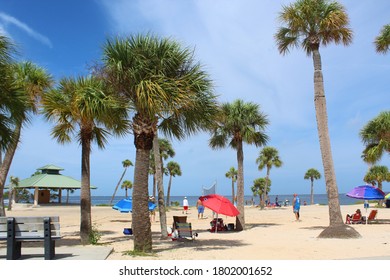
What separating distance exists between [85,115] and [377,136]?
2002 cm

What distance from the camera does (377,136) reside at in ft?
83.5

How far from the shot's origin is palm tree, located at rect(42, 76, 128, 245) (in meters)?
11.4

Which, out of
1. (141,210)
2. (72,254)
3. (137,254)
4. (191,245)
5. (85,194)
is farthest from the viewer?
(191,245)

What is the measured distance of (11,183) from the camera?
49781 mm

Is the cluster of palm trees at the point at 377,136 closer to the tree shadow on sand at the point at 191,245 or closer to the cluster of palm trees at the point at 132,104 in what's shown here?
the cluster of palm trees at the point at 132,104

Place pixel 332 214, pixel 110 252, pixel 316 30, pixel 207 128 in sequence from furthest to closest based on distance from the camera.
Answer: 1. pixel 316 30
2. pixel 332 214
3. pixel 207 128
4. pixel 110 252

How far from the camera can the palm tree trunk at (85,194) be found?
12686mm

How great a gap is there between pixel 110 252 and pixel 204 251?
2.68m

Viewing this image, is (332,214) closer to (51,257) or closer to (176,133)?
(176,133)

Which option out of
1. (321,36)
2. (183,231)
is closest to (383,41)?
(321,36)

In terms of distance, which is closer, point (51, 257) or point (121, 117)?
point (51, 257)

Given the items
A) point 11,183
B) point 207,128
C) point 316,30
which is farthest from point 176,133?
point 11,183

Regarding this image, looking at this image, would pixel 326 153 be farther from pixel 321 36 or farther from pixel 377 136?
pixel 377 136
